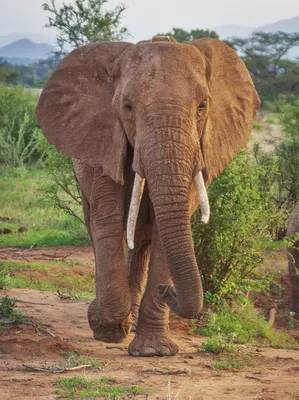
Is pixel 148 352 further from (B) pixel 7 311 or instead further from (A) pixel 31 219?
(A) pixel 31 219

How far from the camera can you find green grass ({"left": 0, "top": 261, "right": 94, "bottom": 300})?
932 centimetres

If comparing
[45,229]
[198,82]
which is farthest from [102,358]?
[45,229]

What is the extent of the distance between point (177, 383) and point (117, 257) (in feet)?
3.98

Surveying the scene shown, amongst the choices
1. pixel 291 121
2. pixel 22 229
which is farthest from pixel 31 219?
pixel 291 121

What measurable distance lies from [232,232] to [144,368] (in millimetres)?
2927

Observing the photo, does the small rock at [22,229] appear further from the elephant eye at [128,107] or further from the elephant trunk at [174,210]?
the elephant trunk at [174,210]

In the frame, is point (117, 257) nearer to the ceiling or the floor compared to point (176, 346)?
nearer to the ceiling

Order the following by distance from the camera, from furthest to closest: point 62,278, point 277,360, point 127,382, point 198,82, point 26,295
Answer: point 62,278 < point 26,295 < point 277,360 < point 198,82 < point 127,382

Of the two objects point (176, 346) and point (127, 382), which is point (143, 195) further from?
point (127, 382)

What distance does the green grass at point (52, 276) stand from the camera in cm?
932

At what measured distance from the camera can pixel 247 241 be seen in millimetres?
8438

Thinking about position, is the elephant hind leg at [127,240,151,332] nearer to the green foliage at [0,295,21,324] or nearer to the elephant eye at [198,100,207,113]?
the green foliage at [0,295,21,324]

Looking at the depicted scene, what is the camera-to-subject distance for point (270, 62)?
39812 millimetres

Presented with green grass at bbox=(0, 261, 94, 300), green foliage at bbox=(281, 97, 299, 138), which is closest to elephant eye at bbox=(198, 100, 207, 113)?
green grass at bbox=(0, 261, 94, 300)
